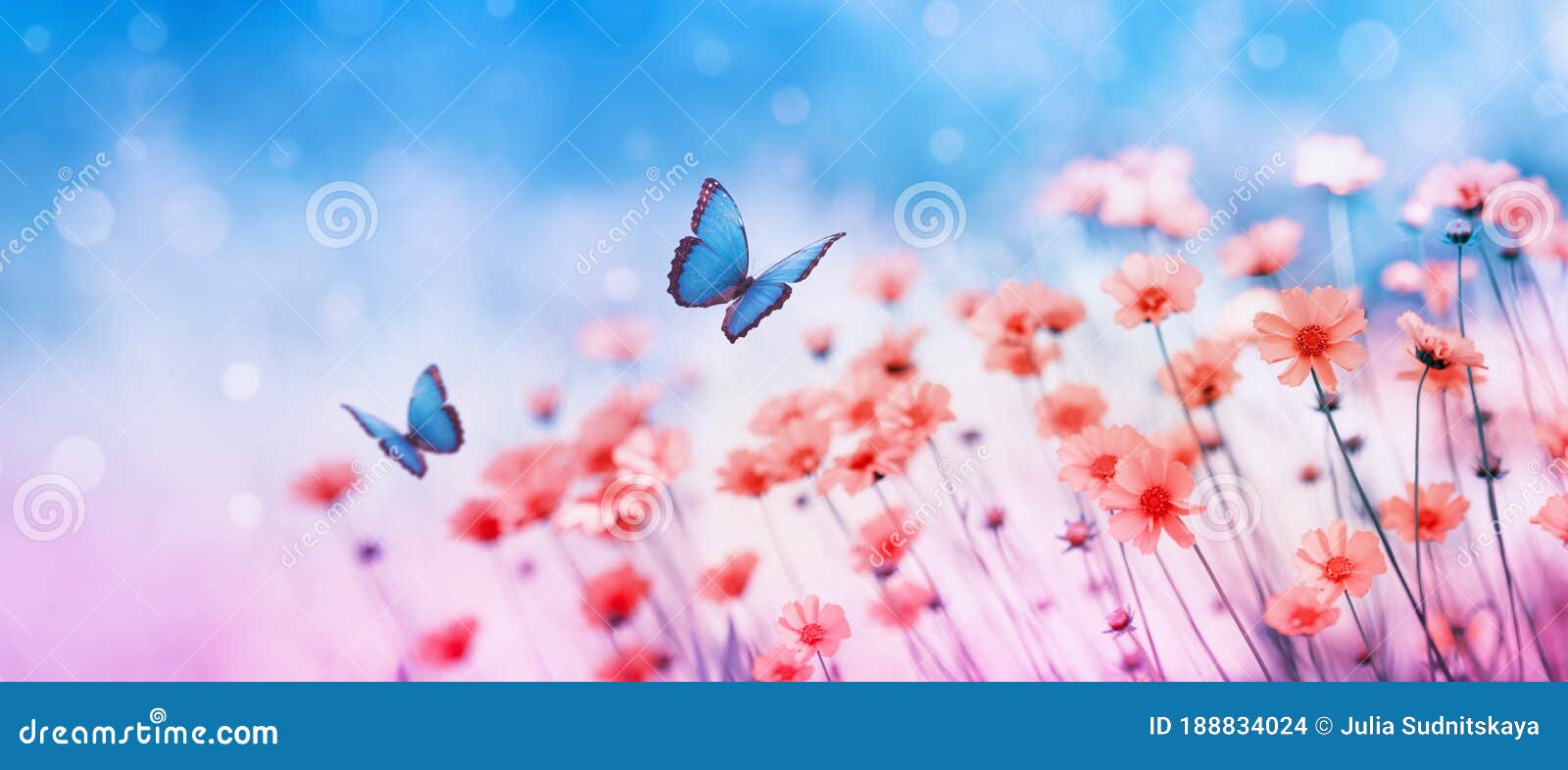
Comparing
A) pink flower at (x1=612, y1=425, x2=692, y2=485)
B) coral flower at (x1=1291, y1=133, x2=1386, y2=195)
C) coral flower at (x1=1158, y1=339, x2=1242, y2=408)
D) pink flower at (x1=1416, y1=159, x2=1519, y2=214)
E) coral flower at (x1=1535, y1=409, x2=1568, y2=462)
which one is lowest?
coral flower at (x1=1535, y1=409, x2=1568, y2=462)

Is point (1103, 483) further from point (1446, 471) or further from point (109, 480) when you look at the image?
point (109, 480)

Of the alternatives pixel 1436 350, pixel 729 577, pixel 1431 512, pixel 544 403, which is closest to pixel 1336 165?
pixel 1436 350

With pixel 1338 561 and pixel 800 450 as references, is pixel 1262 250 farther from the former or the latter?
pixel 800 450

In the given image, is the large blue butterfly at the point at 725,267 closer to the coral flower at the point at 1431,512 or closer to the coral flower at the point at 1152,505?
the coral flower at the point at 1152,505

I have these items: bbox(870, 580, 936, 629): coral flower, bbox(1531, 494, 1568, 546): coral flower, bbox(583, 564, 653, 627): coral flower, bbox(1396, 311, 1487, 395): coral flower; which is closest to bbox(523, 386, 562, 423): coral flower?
bbox(583, 564, 653, 627): coral flower

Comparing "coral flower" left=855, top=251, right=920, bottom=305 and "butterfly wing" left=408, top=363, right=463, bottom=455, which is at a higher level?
"coral flower" left=855, top=251, right=920, bottom=305
